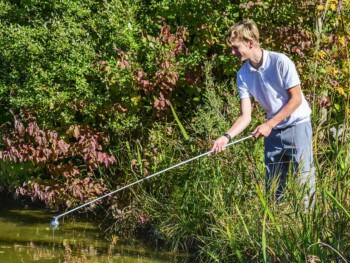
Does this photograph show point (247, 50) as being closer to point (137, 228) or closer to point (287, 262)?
point (287, 262)

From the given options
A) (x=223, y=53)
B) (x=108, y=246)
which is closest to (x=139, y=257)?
(x=108, y=246)

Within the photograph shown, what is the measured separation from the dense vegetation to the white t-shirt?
124cm

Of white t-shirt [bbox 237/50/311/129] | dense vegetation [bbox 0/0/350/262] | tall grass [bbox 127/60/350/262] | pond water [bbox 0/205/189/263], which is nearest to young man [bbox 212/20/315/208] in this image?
white t-shirt [bbox 237/50/311/129]

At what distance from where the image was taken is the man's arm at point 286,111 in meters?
→ 6.36

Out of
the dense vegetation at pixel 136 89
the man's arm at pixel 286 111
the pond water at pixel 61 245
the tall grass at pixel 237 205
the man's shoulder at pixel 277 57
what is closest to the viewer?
the tall grass at pixel 237 205

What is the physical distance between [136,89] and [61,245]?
5.60ft

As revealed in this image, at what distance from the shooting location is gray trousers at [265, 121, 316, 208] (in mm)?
6457

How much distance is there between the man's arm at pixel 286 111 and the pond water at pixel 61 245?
1.53 m

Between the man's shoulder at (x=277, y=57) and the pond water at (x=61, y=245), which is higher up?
the man's shoulder at (x=277, y=57)

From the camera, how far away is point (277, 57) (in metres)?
6.53

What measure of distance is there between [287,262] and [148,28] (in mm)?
4142

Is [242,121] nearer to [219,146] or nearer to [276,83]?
[219,146]

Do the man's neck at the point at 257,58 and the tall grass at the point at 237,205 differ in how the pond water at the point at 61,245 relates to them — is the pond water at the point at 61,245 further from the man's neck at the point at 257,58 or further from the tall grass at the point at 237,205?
the man's neck at the point at 257,58

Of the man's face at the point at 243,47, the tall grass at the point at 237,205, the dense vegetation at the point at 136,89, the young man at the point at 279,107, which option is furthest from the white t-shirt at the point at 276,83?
the dense vegetation at the point at 136,89
